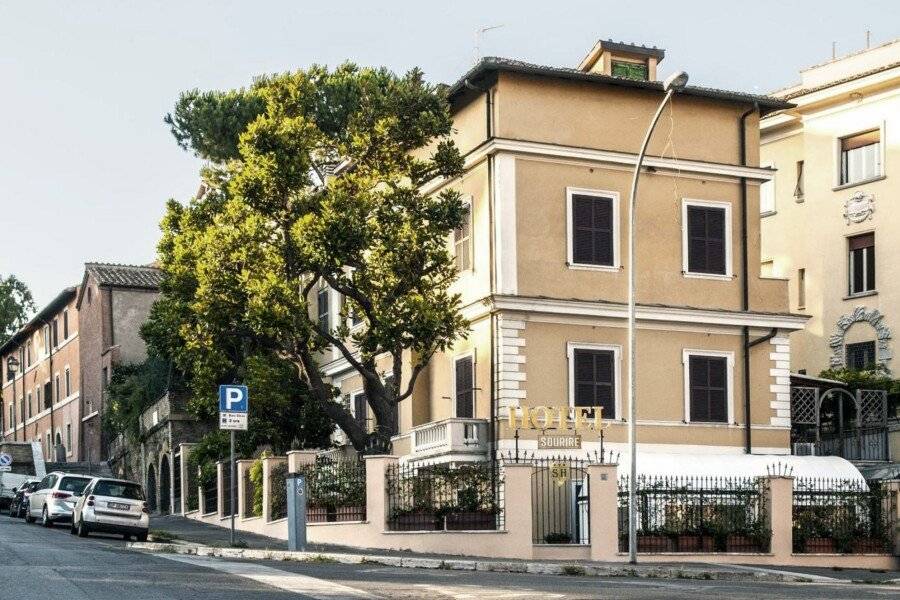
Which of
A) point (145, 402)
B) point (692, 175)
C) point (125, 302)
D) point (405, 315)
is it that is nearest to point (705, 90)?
point (692, 175)

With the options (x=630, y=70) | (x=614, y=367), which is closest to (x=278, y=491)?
(x=614, y=367)

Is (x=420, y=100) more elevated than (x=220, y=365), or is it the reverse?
(x=420, y=100)

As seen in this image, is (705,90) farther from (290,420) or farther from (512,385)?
(290,420)

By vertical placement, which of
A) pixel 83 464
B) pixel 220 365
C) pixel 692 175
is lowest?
pixel 83 464

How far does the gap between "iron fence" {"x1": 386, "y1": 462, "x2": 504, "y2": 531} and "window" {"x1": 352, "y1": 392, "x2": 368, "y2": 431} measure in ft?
35.3

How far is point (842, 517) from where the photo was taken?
30484 mm

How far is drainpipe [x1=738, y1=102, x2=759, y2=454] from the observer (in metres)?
35.8

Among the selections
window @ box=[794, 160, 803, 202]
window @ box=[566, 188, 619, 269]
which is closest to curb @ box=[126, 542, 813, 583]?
window @ box=[566, 188, 619, 269]

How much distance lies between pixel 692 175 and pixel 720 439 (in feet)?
20.7

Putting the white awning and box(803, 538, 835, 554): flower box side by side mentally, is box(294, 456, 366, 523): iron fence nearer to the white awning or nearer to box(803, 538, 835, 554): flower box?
the white awning

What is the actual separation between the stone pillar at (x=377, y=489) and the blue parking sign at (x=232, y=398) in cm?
277

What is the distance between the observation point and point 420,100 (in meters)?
32.3

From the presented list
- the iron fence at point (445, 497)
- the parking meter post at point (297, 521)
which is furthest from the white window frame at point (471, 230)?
the parking meter post at point (297, 521)

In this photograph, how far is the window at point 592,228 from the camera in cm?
3434
